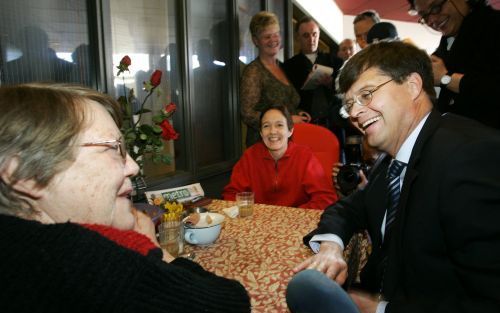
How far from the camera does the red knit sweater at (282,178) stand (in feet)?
7.11

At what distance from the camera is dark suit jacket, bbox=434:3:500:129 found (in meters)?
1.64

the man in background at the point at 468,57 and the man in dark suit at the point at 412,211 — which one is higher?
the man in background at the point at 468,57

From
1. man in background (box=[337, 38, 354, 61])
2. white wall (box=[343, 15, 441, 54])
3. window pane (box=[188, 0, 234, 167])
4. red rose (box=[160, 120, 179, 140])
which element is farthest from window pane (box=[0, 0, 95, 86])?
white wall (box=[343, 15, 441, 54])

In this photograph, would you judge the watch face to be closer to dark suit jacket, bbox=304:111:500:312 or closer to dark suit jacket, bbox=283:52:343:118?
dark suit jacket, bbox=304:111:500:312

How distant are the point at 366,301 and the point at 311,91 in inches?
93.2

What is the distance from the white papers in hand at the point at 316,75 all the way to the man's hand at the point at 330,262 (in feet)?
6.60

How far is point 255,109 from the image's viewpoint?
2863 millimetres

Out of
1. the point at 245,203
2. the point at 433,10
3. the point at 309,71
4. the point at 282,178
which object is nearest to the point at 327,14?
the point at 309,71

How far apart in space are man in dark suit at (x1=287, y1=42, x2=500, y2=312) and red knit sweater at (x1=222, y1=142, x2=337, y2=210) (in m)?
0.73

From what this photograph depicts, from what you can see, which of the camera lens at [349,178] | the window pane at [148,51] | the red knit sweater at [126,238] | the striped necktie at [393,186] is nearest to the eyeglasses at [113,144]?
the red knit sweater at [126,238]

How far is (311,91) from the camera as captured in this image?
125 inches

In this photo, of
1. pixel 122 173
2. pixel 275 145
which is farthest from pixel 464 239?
pixel 275 145

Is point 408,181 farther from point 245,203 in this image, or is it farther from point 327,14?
point 327,14

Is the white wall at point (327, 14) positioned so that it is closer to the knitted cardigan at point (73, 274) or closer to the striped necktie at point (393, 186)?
the striped necktie at point (393, 186)
